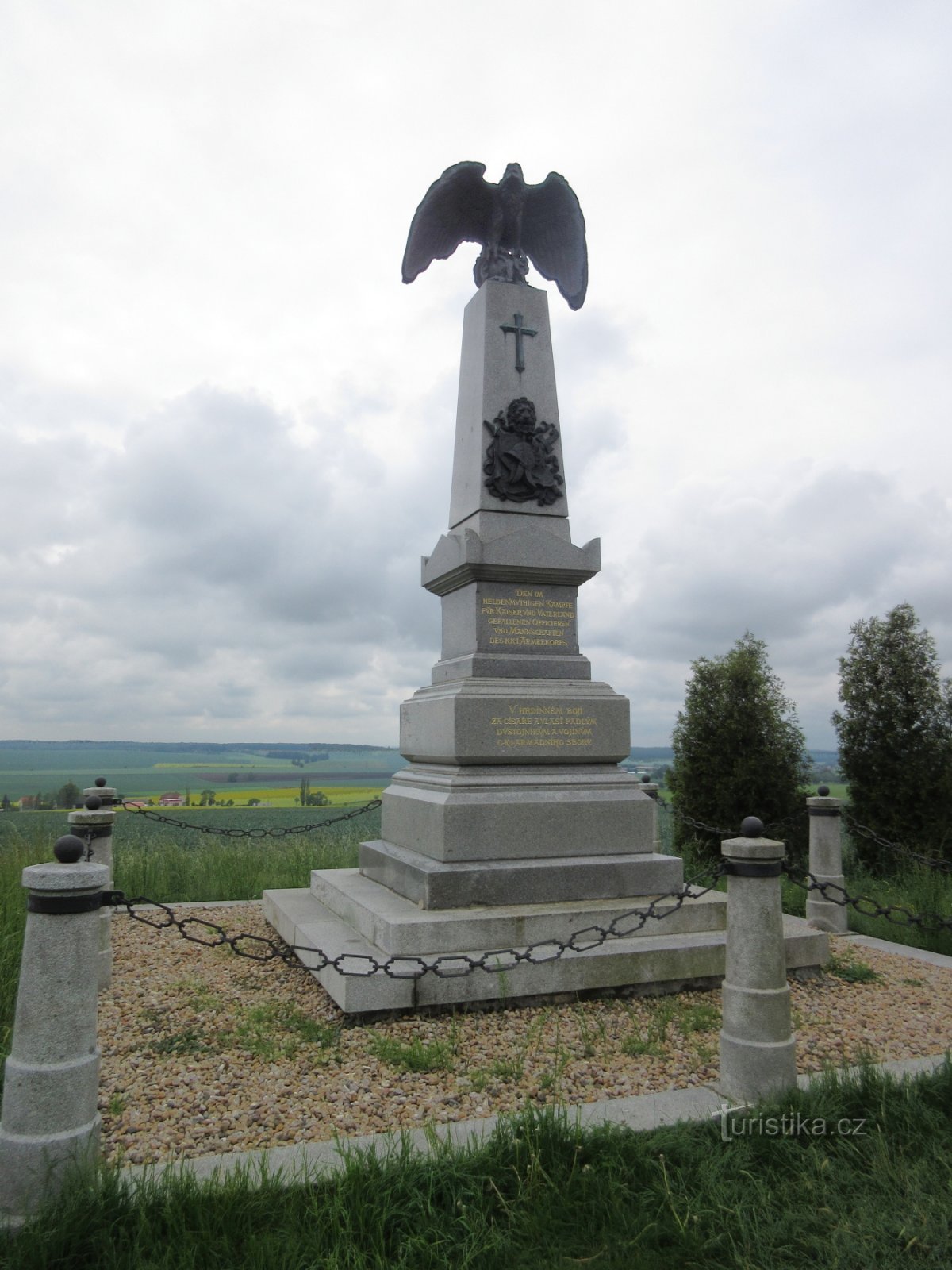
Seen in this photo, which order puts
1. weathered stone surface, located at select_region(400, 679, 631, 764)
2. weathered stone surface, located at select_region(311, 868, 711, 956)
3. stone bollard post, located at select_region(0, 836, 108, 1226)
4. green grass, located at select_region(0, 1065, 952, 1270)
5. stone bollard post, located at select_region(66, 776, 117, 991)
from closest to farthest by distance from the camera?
green grass, located at select_region(0, 1065, 952, 1270) < stone bollard post, located at select_region(0, 836, 108, 1226) < weathered stone surface, located at select_region(311, 868, 711, 956) < stone bollard post, located at select_region(66, 776, 117, 991) < weathered stone surface, located at select_region(400, 679, 631, 764)

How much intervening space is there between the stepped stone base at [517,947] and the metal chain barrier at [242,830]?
115 inches

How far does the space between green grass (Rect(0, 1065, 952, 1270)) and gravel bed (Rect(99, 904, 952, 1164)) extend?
1.71 ft

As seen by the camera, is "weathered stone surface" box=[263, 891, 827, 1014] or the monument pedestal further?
the monument pedestal

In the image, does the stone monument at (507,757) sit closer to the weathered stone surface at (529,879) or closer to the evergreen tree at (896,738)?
the weathered stone surface at (529,879)

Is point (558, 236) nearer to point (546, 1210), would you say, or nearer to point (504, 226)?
point (504, 226)

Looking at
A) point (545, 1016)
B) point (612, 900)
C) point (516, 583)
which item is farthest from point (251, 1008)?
point (516, 583)

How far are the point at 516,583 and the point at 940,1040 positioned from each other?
4.09 metres

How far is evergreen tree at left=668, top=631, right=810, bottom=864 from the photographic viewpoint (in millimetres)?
11008

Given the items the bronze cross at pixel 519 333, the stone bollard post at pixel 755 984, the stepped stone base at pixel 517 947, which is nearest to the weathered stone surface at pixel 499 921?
the stepped stone base at pixel 517 947

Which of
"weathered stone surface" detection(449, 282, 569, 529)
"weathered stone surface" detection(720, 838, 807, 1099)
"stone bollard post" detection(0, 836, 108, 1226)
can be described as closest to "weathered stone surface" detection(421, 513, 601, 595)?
Result: "weathered stone surface" detection(449, 282, 569, 529)

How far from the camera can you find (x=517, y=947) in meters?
5.45

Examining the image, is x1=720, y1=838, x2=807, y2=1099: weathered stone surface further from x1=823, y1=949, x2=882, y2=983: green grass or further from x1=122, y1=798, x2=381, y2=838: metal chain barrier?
x1=122, y1=798, x2=381, y2=838: metal chain barrier

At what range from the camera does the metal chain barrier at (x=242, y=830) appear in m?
8.75

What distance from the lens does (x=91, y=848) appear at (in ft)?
19.2
